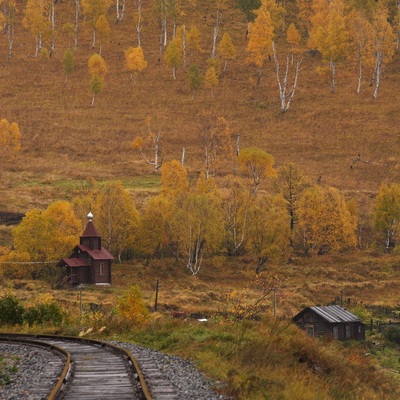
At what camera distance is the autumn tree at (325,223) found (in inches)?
3322

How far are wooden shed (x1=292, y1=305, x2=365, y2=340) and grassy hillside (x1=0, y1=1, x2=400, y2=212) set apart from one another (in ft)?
122

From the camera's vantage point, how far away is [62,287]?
7269cm

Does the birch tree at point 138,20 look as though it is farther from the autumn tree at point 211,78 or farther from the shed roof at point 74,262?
the shed roof at point 74,262

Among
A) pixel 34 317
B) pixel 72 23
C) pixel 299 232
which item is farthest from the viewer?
pixel 72 23

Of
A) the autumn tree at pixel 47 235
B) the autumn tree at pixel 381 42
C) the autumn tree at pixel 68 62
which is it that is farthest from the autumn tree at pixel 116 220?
the autumn tree at pixel 381 42

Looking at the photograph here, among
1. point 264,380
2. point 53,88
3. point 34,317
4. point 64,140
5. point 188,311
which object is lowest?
point 188,311

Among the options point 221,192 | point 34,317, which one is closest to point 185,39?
point 221,192

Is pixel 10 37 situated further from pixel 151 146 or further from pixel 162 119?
pixel 151 146

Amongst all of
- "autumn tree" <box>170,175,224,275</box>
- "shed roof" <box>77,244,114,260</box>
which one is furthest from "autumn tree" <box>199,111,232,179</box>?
"shed roof" <box>77,244,114,260</box>

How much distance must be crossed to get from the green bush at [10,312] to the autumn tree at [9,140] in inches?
2963

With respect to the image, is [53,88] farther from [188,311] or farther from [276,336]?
[276,336]

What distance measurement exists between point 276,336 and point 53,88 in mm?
113406

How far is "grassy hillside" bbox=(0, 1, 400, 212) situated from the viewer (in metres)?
103

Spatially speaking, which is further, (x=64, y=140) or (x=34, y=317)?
(x=64, y=140)
